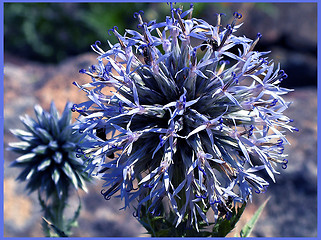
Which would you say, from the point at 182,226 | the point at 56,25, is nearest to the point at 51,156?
the point at 182,226

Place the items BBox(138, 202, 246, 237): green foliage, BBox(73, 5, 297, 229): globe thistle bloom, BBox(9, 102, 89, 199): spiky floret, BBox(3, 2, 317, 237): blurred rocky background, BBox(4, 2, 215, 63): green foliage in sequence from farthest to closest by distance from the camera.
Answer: BBox(4, 2, 215, 63): green foliage, BBox(3, 2, 317, 237): blurred rocky background, BBox(9, 102, 89, 199): spiky floret, BBox(138, 202, 246, 237): green foliage, BBox(73, 5, 297, 229): globe thistle bloom

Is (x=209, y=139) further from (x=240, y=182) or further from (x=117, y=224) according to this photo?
(x=117, y=224)

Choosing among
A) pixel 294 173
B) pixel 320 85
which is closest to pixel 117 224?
pixel 294 173

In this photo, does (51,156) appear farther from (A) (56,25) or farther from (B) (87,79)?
(A) (56,25)

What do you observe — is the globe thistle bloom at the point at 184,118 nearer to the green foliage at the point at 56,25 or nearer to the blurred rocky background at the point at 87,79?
the blurred rocky background at the point at 87,79

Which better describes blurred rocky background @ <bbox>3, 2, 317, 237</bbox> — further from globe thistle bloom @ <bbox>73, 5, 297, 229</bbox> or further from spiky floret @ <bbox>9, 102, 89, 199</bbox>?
globe thistle bloom @ <bbox>73, 5, 297, 229</bbox>

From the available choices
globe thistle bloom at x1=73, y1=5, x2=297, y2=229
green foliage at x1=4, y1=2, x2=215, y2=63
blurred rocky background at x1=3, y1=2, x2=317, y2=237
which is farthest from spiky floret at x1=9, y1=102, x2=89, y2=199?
green foliage at x1=4, y1=2, x2=215, y2=63
